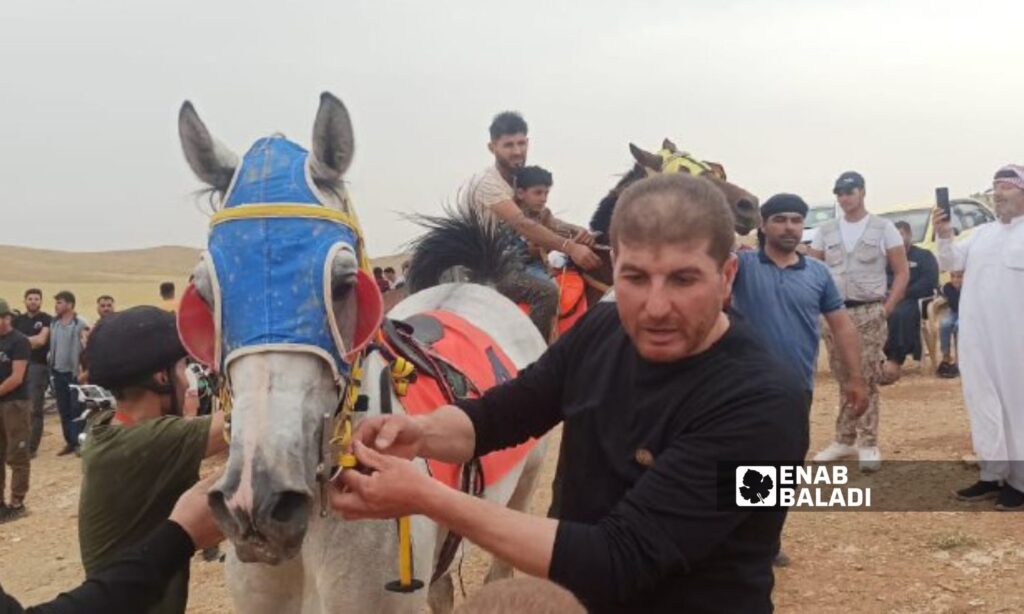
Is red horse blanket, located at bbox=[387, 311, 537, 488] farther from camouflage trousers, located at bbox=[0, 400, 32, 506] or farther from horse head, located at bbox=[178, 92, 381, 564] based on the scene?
camouflage trousers, located at bbox=[0, 400, 32, 506]

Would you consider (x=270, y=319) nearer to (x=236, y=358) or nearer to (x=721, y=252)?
→ (x=236, y=358)

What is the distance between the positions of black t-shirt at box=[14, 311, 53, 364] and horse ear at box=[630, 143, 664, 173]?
34.8 feet

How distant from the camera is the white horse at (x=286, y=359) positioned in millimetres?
1872

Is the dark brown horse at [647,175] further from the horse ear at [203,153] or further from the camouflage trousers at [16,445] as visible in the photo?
the camouflage trousers at [16,445]

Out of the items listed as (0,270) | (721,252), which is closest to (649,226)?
(721,252)

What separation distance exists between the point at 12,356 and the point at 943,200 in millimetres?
9415

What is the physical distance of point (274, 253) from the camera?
2127 mm

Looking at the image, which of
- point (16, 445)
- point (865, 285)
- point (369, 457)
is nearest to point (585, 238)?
point (865, 285)

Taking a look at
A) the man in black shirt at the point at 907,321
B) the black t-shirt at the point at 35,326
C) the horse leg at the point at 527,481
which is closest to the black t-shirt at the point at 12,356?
the black t-shirt at the point at 35,326

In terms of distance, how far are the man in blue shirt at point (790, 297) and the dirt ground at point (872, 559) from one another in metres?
1.06

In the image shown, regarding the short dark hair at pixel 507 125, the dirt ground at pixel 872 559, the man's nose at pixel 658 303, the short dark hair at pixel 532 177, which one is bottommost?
the dirt ground at pixel 872 559

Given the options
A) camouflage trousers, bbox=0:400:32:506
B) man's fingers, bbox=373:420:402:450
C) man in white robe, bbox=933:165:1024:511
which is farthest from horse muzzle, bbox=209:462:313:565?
camouflage trousers, bbox=0:400:32:506

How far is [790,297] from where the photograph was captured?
5340 mm

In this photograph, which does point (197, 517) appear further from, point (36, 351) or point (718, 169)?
point (36, 351)
